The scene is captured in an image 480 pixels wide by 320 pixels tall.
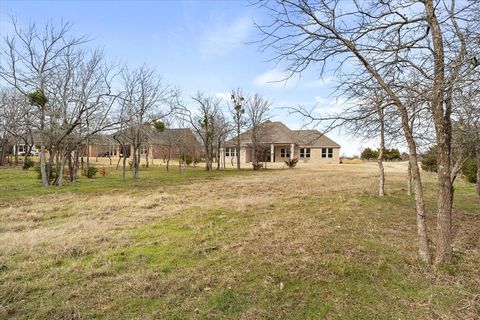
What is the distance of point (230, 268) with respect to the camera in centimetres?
425

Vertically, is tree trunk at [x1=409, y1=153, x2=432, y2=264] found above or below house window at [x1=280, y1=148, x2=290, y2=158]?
below

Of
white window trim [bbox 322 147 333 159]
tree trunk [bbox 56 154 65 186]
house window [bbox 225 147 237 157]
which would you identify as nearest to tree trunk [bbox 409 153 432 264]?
tree trunk [bbox 56 154 65 186]

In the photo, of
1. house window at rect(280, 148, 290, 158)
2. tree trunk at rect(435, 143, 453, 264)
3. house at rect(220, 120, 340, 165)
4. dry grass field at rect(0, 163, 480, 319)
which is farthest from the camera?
house window at rect(280, 148, 290, 158)

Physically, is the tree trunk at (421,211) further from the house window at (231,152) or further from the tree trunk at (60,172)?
the house window at (231,152)

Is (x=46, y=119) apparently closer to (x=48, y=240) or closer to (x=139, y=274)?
(x=48, y=240)

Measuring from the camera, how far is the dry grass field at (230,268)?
128 inches

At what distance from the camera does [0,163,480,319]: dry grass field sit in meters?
3.24

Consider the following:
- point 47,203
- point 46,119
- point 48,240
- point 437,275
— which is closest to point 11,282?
point 48,240

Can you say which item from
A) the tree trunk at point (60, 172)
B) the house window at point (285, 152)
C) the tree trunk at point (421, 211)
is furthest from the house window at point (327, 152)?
the tree trunk at point (421, 211)

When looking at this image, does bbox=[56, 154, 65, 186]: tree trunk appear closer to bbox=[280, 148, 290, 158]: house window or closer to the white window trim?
bbox=[280, 148, 290, 158]: house window

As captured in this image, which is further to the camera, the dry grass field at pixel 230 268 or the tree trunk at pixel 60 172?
the tree trunk at pixel 60 172

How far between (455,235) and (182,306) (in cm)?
585

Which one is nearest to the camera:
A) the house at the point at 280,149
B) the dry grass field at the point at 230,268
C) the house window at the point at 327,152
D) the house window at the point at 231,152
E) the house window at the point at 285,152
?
the dry grass field at the point at 230,268

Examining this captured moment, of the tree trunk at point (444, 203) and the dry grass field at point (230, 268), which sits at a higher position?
the tree trunk at point (444, 203)
